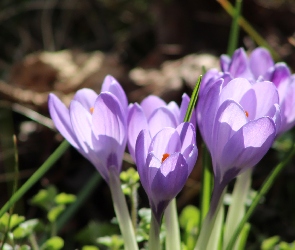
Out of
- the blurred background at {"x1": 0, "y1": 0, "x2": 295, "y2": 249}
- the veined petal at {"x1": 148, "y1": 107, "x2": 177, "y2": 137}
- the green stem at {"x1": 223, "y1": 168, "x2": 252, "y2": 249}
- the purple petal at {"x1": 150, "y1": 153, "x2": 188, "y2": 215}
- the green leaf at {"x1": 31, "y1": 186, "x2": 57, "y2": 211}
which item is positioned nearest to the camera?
the purple petal at {"x1": 150, "y1": 153, "x2": 188, "y2": 215}

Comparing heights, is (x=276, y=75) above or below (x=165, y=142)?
above

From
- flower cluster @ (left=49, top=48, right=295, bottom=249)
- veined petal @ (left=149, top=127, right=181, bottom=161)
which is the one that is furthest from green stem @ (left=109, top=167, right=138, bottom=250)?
veined petal @ (left=149, top=127, right=181, bottom=161)

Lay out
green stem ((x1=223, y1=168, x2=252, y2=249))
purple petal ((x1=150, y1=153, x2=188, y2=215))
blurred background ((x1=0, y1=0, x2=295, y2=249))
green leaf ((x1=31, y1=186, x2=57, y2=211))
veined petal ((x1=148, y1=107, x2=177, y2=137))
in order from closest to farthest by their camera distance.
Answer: purple petal ((x1=150, y1=153, x2=188, y2=215)) → veined petal ((x1=148, y1=107, x2=177, y2=137)) → green stem ((x1=223, y1=168, x2=252, y2=249)) → green leaf ((x1=31, y1=186, x2=57, y2=211)) → blurred background ((x1=0, y1=0, x2=295, y2=249))

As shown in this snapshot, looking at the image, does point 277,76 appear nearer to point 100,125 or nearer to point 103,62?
point 100,125

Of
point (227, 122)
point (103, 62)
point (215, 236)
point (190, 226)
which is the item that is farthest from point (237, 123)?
point (103, 62)

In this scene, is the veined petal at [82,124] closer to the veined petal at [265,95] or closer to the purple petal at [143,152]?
the purple petal at [143,152]

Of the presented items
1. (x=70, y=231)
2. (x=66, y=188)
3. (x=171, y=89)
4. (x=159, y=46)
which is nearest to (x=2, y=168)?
(x=66, y=188)

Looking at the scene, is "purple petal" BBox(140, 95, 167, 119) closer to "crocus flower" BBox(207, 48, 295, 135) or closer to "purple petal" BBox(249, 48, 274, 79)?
"crocus flower" BBox(207, 48, 295, 135)
